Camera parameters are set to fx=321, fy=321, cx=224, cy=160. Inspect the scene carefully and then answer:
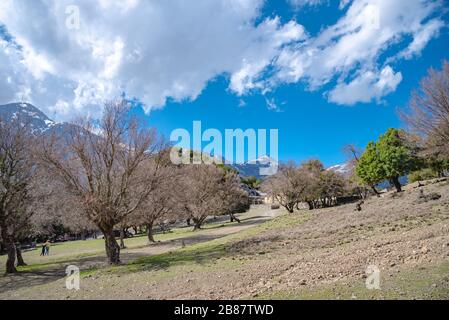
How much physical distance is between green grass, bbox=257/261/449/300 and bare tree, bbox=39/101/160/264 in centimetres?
1491

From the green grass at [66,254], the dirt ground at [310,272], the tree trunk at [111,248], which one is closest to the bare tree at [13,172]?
the green grass at [66,254]

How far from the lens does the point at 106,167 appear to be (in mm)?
22156

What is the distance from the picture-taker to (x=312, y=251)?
1589cm

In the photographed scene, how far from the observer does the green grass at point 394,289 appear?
26.1 ft

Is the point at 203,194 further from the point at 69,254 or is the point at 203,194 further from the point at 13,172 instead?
the point at 13,172

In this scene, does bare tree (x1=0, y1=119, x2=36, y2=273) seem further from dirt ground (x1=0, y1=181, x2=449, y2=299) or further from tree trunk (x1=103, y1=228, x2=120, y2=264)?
tree trunk (x1=103, y1=228, x2=120, y2=264)

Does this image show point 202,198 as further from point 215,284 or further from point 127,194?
point 215,284

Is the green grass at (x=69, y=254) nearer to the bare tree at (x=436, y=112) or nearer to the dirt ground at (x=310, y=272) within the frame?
the dirt ground at (x=310, y=272)

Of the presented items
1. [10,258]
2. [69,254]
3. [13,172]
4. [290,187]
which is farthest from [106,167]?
[290,187]

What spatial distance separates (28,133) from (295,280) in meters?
24.8

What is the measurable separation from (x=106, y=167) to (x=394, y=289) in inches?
742

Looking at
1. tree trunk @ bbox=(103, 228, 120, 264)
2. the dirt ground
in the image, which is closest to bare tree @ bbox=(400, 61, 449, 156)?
the dirt ground

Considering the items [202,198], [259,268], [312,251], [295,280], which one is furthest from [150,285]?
[202,198]

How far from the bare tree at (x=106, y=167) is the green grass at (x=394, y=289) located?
587 inches
